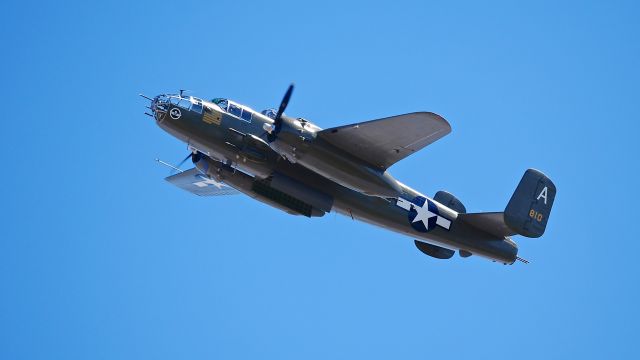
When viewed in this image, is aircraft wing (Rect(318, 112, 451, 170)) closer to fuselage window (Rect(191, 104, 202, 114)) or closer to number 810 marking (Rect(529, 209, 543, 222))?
fuselage window (Rect(191, 104, 202, 114))

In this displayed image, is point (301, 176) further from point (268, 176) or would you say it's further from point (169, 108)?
point (169, 108)

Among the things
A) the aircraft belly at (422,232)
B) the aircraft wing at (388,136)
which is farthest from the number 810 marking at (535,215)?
the aircraft wing at (388,136)

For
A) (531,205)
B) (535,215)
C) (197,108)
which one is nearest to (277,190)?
(197,108)

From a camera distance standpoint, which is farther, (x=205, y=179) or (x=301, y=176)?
(x=205, y=179)

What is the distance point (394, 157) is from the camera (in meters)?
21.7

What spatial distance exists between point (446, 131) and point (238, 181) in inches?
244

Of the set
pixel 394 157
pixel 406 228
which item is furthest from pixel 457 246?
pixel 394 157

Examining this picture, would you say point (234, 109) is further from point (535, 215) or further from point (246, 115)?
point (535, 215)

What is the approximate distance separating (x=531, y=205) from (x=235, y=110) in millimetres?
9580

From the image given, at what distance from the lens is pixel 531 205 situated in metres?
25.0

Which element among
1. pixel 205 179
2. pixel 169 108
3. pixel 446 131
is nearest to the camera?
pixel 446 131

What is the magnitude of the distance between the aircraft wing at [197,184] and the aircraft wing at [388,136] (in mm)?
6258

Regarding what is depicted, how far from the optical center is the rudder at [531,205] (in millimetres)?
24641

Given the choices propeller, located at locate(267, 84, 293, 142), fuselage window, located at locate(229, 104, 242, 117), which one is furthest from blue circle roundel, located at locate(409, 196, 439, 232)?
fuselage window, located at locate(229, 104, 242, 117)
